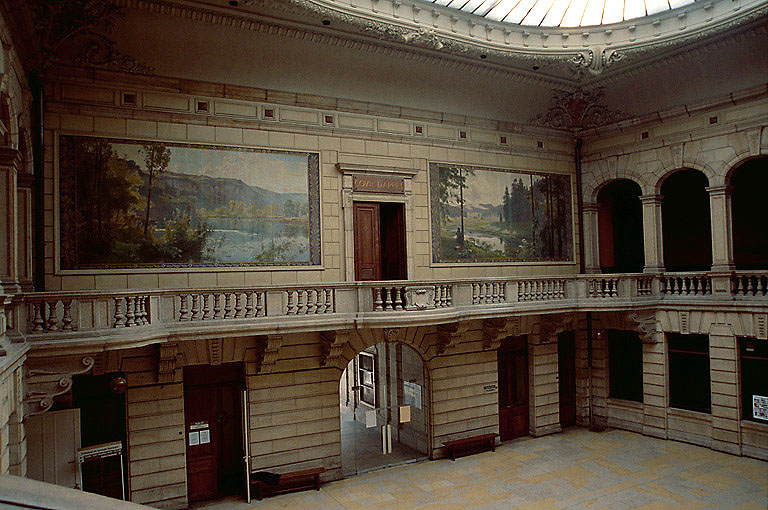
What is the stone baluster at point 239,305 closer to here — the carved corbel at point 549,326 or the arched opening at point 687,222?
the carved corbel at point 549,326

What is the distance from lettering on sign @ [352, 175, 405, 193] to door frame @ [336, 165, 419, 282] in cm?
8

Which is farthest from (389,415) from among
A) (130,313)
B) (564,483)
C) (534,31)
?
(534,31)

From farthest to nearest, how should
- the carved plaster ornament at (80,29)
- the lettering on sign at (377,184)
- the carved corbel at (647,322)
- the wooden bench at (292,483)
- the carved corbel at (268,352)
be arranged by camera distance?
1. the carved corbel at (647,322)
2. the lettering on sign at (377,184)
3. the wooden bench at (292,483)
4. the carved corbel at (268,352)
5. the carved plaster ornament at (80,29)

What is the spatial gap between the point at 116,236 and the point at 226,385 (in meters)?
3.99

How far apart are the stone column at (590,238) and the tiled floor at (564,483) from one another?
17.5ft

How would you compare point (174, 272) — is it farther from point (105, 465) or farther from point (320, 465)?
point (320, 465)

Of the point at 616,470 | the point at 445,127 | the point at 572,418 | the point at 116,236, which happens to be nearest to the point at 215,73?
the point at 116,236

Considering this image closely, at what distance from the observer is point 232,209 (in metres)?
12.1

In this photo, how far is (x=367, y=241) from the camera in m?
13.7

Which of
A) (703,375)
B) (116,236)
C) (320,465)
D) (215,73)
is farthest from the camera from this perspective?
(703,375)

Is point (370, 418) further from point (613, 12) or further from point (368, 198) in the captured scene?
point (613, 12)

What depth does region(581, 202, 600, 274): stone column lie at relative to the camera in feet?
55.4

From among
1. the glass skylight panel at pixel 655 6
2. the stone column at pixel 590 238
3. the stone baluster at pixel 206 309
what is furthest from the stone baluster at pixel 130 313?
the glass skylight panel at pixel 655 6

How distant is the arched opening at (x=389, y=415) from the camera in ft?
45.7
